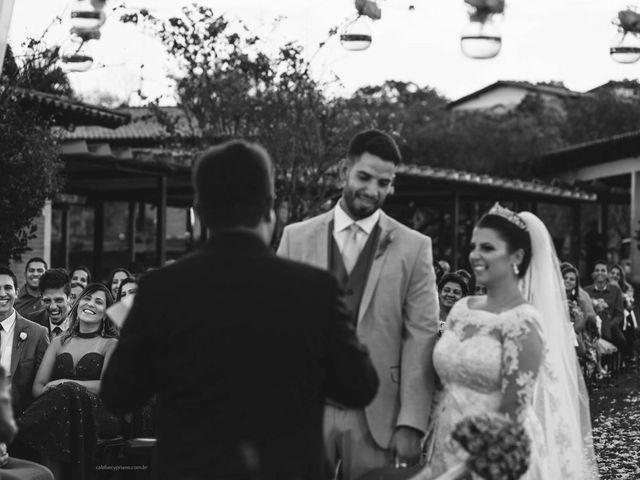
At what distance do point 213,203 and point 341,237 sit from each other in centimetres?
179

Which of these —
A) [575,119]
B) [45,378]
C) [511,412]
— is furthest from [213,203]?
[575,119]

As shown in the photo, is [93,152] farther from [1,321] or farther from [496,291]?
[496,291]

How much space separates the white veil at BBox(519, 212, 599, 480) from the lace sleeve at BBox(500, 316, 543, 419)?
473 millimetres

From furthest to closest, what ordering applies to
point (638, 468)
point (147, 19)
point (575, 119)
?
point (575, 119) < point (147, 19) < point (638, 468)

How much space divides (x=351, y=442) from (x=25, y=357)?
4255 millimetres

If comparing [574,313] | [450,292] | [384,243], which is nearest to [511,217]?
[384,243]

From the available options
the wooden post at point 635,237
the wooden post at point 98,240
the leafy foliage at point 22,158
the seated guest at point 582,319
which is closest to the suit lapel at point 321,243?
the leafy foliage at point 22,158

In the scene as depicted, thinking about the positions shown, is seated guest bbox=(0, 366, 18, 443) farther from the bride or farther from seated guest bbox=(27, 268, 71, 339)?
seated guest bbox=(27, 268, 71, 339)

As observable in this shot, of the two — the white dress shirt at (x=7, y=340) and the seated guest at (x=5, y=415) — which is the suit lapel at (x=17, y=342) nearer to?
the white dress shirt at (x=7, y=340)

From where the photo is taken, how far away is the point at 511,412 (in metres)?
5.19

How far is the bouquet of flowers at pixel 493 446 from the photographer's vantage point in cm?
452

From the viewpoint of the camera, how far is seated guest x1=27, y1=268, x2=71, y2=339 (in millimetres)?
A: 10406

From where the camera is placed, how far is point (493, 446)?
4.54 meters

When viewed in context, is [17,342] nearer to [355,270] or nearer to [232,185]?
[355,270]
